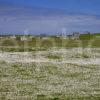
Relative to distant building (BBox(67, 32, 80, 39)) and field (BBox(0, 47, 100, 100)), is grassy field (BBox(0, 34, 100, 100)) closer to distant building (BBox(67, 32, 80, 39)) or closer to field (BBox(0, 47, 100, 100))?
field (BBox(0, 47, 100, 100))

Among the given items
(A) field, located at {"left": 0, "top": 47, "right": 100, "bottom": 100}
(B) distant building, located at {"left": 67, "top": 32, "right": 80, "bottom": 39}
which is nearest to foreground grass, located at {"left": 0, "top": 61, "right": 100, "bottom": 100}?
(A) field, located at {"left": 0, "top": 47, "right": 100, "bottom": 100}

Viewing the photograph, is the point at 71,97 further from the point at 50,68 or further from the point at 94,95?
the point at 50,68

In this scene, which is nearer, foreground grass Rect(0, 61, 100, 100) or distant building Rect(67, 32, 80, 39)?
foreground grass Rect(0, 61, 100, 100)

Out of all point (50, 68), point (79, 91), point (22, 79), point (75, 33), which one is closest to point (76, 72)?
point (50, 68)

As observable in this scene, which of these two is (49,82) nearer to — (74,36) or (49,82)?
(49,82)

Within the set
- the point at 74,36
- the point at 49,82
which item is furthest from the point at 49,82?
the point at 74,36

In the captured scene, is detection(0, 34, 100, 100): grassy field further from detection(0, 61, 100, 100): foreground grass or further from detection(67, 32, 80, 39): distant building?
detection(67, 32, 80, 39): distant building

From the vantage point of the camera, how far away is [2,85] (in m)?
26.4

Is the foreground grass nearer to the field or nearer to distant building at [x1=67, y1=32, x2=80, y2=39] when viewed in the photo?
the field

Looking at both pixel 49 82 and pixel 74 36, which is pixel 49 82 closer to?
pixel 49 82

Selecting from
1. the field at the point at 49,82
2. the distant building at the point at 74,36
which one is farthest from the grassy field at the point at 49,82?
the distant building at the point at 74,36

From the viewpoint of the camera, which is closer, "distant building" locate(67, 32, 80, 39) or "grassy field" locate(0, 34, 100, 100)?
"grassy field" locate(0, 34, 100, 100)

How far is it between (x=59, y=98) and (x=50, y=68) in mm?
14193

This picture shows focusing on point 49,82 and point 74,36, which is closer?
point 49,82
